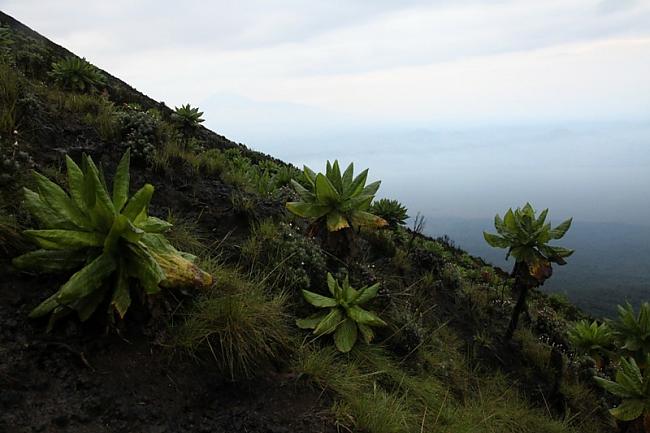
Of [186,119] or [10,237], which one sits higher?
[186,119]

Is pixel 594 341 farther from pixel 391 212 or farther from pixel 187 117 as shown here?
pixel 187 117

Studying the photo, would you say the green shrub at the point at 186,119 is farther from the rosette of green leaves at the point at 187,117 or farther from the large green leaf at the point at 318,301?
the large green leaf at the point at 318,301

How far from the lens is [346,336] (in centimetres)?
426

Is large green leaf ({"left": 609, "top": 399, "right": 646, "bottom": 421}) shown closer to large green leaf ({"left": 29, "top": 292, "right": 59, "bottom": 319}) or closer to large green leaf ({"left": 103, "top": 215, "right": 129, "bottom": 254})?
large green leaf ({"left": 103, "top": 215, "right": 129, "bottom": 254})

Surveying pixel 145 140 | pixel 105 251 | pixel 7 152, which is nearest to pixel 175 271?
pixel 105 251

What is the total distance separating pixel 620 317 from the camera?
6812 mm

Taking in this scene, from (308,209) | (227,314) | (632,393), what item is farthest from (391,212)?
(227,314)

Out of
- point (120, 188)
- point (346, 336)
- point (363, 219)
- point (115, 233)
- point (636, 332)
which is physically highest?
point (363, 219)

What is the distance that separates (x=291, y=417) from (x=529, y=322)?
7.24 m

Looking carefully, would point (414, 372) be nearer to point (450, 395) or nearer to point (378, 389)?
point (450, 395)

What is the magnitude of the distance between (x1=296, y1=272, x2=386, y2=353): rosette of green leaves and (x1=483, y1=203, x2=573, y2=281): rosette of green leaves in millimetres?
3160

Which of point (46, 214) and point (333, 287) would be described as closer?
point (46, 214)

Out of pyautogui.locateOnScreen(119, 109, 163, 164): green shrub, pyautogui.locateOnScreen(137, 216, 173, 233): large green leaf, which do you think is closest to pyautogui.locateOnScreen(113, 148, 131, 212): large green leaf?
pyautogui.locateOnScreen(137, 216, 173, 233): large green leaf

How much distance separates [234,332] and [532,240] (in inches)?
199
